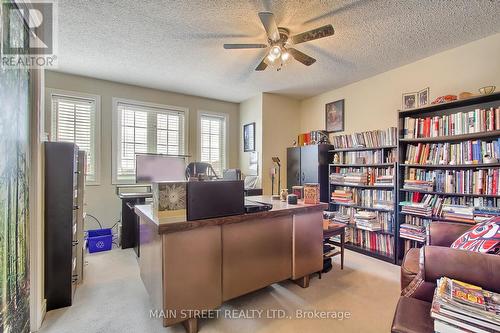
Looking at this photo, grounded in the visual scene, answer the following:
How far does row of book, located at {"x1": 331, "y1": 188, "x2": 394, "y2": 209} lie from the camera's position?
316 cm

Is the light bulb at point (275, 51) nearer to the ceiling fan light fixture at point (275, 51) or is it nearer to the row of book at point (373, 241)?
the ceiling fan light fixture at point (275, 51)

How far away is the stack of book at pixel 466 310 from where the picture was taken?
96cm

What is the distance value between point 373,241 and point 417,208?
0.85 metres

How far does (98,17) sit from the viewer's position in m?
2.13

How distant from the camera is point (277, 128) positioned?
14.9 ft

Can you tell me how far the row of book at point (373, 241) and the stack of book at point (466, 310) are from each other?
7.03 ft

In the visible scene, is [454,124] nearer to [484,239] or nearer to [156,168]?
[484,239]

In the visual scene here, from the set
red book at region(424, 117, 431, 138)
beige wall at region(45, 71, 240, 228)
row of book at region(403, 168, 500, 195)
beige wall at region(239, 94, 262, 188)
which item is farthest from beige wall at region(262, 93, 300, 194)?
red book at region(424, 117, 431, 138)

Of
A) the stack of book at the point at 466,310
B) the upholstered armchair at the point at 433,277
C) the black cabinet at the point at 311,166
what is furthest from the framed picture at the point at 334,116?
the stack of book at the point at 466,310

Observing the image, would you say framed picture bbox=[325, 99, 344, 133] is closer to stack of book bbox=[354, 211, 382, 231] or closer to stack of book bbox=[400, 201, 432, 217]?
stack of book bbox=[354, 211, 382, 231]

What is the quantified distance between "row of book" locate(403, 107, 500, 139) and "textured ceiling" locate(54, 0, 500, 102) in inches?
33.5

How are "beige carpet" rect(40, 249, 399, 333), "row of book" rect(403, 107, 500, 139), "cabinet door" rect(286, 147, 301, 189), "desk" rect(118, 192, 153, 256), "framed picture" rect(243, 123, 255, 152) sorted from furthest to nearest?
"framed picture" rect(243, 123, 255, 152) < "cabinet door" rect(286, 147, 301, 189) < "desk" rect(118, 192, 153, 256) < "row of book" rect(403, 107, 500, 139) < "beige carpet" rect(40, 249, 399, 333)

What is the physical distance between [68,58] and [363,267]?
4.64 m

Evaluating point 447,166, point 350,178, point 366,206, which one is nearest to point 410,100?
point 447,166
